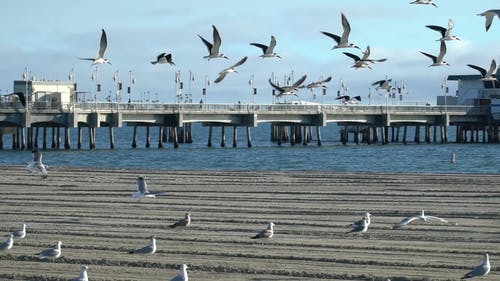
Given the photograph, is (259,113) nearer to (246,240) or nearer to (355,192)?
(355,192)

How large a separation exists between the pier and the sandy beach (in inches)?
1749

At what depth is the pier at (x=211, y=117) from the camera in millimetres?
86438

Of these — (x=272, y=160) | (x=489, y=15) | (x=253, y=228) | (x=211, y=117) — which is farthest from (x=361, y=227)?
(x=211, y=117)

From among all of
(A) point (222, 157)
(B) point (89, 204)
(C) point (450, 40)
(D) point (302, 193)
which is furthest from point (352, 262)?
(A) point (222, 157)

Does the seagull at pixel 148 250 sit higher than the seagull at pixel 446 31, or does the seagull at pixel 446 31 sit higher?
the seagull at pixel 446 31

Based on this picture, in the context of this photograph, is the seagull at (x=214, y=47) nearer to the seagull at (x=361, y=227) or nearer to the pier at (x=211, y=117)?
the seagull at (x=361, y=227)

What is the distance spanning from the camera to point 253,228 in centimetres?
2586

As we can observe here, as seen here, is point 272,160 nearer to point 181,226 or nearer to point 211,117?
point 211,117

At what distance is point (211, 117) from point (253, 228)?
230 ft

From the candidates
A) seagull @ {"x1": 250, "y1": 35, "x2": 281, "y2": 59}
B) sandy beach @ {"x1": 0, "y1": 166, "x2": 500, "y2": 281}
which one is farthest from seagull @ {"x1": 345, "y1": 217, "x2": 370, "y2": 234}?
seagull @ {"x1": 250, "y1": 35, "x2": 281, "y2": 59}

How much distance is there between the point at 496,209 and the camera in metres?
30.4

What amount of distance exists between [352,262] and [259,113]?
79000 millimetres

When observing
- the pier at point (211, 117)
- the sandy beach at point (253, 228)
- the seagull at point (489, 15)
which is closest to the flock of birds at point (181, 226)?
the sandy beach at point (253, 228)

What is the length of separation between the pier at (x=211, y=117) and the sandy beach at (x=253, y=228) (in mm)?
44414
